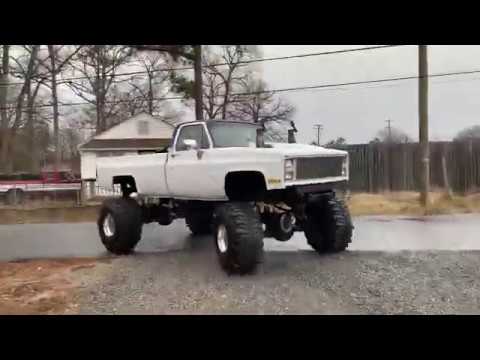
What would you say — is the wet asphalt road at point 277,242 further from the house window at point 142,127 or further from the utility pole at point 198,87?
the house window at point 142,127

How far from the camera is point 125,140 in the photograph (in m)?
29.7

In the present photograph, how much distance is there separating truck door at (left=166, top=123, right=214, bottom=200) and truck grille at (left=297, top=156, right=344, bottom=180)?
4.70 ft

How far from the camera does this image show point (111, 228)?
937 cm

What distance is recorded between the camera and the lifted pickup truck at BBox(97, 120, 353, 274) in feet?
22.8

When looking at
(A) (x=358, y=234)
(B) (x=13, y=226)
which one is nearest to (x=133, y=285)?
(A) (x=358, y=234)

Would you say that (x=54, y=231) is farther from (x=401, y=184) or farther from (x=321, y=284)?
(x=401, y=184)

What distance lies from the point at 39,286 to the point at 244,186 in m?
3.25

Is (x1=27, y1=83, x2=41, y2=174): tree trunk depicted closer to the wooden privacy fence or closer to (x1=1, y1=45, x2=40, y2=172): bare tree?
(x1=1, y1=45, x2=40, y2=172): bare tree

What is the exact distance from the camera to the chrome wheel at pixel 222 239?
7.15 meters

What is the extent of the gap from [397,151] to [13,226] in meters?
Result: 15.2

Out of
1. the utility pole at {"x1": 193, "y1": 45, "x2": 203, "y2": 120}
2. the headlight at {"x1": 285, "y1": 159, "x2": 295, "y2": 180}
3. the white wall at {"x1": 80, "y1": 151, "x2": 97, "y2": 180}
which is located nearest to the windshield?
the headlight at {"x1": 285, "y1": 159, "x2": 295, "y2": 180}

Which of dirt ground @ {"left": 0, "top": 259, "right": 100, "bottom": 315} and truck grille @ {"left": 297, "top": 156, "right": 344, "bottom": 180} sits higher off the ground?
truck grille @ {"left": 297, "top": 156, "right": 344, "bottom": 180}

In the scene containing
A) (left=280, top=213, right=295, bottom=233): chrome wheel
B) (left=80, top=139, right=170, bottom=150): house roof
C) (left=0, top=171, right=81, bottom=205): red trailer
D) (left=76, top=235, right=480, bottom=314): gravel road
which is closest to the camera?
(left=76, top=235, right=480, bottom=314): gravel road

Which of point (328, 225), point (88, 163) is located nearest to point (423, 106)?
point (328, 225)
